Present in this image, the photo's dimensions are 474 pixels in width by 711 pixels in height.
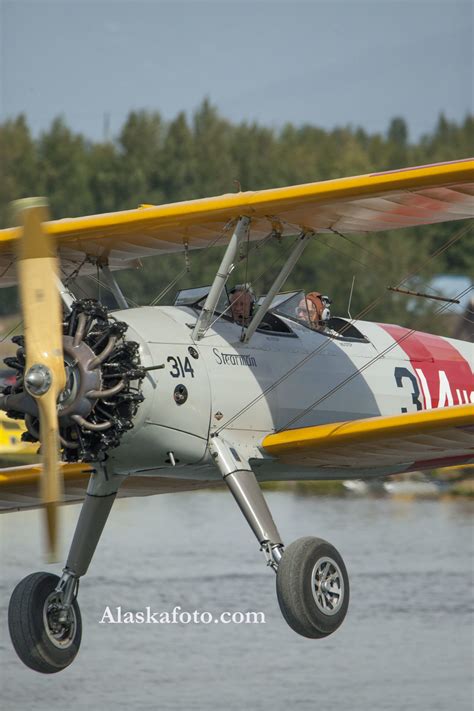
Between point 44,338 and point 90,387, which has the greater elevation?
point 44,338

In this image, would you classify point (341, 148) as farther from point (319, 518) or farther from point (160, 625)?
point (160, 625)

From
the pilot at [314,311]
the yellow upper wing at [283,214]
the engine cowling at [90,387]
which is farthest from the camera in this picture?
the pilot at [314,311]

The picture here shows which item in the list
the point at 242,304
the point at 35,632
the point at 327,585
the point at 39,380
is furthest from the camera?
the point at 242,304

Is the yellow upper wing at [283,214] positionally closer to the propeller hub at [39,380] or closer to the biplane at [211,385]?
the biplane at [211,385]

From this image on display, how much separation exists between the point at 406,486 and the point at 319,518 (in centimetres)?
104

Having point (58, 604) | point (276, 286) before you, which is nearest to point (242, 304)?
point (276, 286)

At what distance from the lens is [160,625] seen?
10773 millimetres

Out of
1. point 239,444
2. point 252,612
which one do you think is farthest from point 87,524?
point 252,612

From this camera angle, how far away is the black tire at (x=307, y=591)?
787cm

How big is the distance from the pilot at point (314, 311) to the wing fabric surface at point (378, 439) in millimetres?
969

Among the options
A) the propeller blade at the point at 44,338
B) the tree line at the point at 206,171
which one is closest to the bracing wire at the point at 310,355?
the propeller blade at the point at 44,338

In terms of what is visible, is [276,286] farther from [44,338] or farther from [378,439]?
[44,338]

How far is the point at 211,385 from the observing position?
8203 mm

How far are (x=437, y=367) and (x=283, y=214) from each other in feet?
7.65
